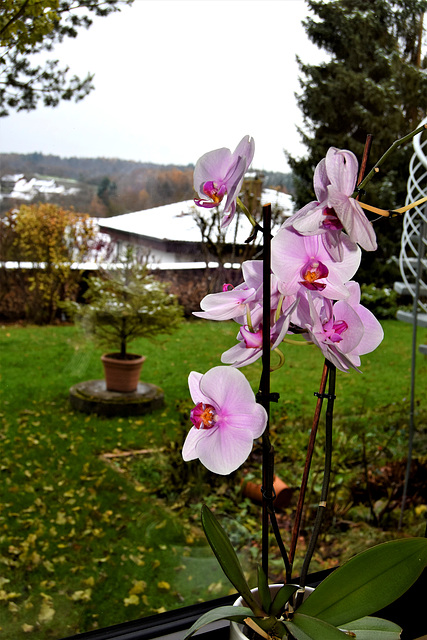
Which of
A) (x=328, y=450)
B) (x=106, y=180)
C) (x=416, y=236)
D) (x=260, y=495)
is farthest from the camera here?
(x=416, y=236)

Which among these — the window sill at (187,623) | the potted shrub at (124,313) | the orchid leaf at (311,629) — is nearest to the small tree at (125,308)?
the potted shrub at (124,313)

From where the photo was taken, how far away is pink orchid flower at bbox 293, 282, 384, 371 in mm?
486

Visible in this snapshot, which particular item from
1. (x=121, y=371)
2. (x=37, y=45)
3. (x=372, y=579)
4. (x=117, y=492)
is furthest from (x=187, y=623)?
(x=37, y=45)

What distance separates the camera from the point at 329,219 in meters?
0.46

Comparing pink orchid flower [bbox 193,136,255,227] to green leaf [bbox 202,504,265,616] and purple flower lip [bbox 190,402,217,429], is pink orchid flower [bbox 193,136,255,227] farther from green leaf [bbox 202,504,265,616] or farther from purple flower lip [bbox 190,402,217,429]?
green leaf [bbox 202,504,265,616]

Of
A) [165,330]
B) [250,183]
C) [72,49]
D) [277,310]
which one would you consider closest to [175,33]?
[72,49]

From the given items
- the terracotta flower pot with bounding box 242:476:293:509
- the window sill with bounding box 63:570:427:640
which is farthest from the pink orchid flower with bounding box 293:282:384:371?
the terracotta flower pot with bounding box 242:476:293:509

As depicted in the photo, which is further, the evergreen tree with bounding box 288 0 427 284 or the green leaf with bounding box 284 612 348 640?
the evergreen tree with bounding box 288 0 427 284

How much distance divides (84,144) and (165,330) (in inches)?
24.5

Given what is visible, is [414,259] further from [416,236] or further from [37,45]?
[37,45]

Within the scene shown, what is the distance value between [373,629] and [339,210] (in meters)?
0.40

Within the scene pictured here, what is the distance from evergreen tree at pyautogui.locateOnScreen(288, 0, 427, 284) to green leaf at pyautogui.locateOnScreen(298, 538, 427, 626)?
148 cm

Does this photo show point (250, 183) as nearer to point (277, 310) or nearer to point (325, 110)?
point (325, 110)

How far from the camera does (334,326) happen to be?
496 millimetres
